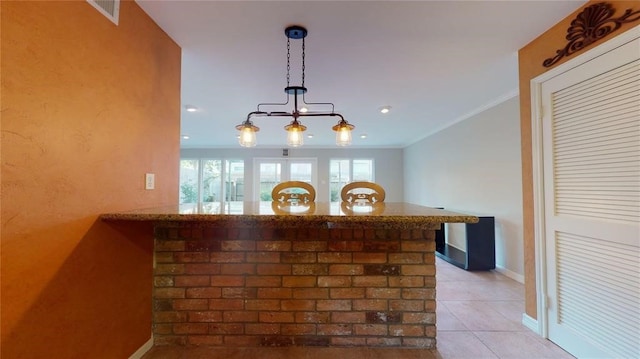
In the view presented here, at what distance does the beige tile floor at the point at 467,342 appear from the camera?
1.74 metres

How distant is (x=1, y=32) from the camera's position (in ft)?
3.20

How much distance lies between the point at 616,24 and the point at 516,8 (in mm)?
501

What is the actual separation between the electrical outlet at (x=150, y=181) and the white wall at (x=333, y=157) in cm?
544

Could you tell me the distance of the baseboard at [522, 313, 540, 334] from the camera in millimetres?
2098

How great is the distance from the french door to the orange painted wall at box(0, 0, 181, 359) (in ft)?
17.7

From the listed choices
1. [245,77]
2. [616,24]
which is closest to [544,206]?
[616,24]

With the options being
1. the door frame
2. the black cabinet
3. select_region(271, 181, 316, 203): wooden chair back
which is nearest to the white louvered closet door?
the door frame

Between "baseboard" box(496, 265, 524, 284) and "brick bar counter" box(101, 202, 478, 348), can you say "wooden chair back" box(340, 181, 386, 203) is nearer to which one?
"brick bar counter" box(101, 202, 478, 348)

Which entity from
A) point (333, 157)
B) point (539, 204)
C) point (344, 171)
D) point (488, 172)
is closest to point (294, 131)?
point (539, 204)

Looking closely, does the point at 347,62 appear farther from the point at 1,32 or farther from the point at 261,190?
the point at 261,190

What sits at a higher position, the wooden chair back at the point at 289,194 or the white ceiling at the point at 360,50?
the white ceiling at the point at 360,50

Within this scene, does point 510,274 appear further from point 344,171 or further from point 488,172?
point 344,171

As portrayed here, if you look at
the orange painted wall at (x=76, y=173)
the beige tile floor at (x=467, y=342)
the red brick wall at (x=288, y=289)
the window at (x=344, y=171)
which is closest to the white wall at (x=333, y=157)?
the window at (x=344, y=171)

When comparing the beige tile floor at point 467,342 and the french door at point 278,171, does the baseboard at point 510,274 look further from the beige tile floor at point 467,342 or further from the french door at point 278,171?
the french door at point 278,171
